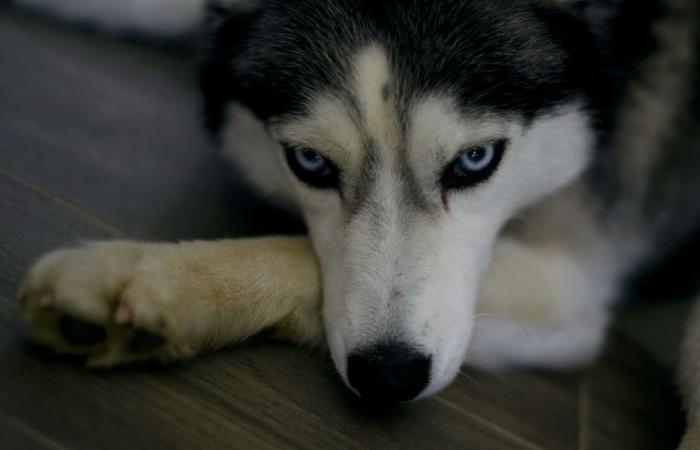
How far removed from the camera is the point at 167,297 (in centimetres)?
120

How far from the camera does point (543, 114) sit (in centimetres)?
143

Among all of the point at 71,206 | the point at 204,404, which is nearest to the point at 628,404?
the point at 204,404

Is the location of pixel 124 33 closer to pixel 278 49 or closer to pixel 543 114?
pixel 278 49

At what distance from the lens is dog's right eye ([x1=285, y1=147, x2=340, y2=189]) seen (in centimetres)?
138

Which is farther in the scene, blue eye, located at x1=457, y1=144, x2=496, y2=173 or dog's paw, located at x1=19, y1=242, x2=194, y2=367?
blue eye, located at x1=457, y1=144, x2=496, y2=173

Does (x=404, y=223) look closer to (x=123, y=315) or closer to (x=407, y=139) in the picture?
(x=407, y=139)

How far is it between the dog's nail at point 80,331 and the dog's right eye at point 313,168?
0.48 metres

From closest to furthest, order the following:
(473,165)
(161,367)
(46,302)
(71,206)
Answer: (46,302), (161,367), (473,165), (71,206)

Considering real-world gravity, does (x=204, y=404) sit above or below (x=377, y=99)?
below

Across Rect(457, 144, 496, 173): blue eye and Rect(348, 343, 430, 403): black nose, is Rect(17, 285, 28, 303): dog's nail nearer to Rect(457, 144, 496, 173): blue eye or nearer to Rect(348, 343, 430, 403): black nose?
Rect(348, 343, 430, 403): black nose

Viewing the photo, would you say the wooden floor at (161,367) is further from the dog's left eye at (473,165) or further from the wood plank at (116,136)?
the dog's left eye at (473,165)

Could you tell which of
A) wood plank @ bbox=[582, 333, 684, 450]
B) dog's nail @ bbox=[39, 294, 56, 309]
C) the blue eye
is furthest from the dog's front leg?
wood plank @ bbox=[582, 333, 684, 450]

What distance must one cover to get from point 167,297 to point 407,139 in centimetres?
48

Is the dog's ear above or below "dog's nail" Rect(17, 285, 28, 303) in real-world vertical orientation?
above
